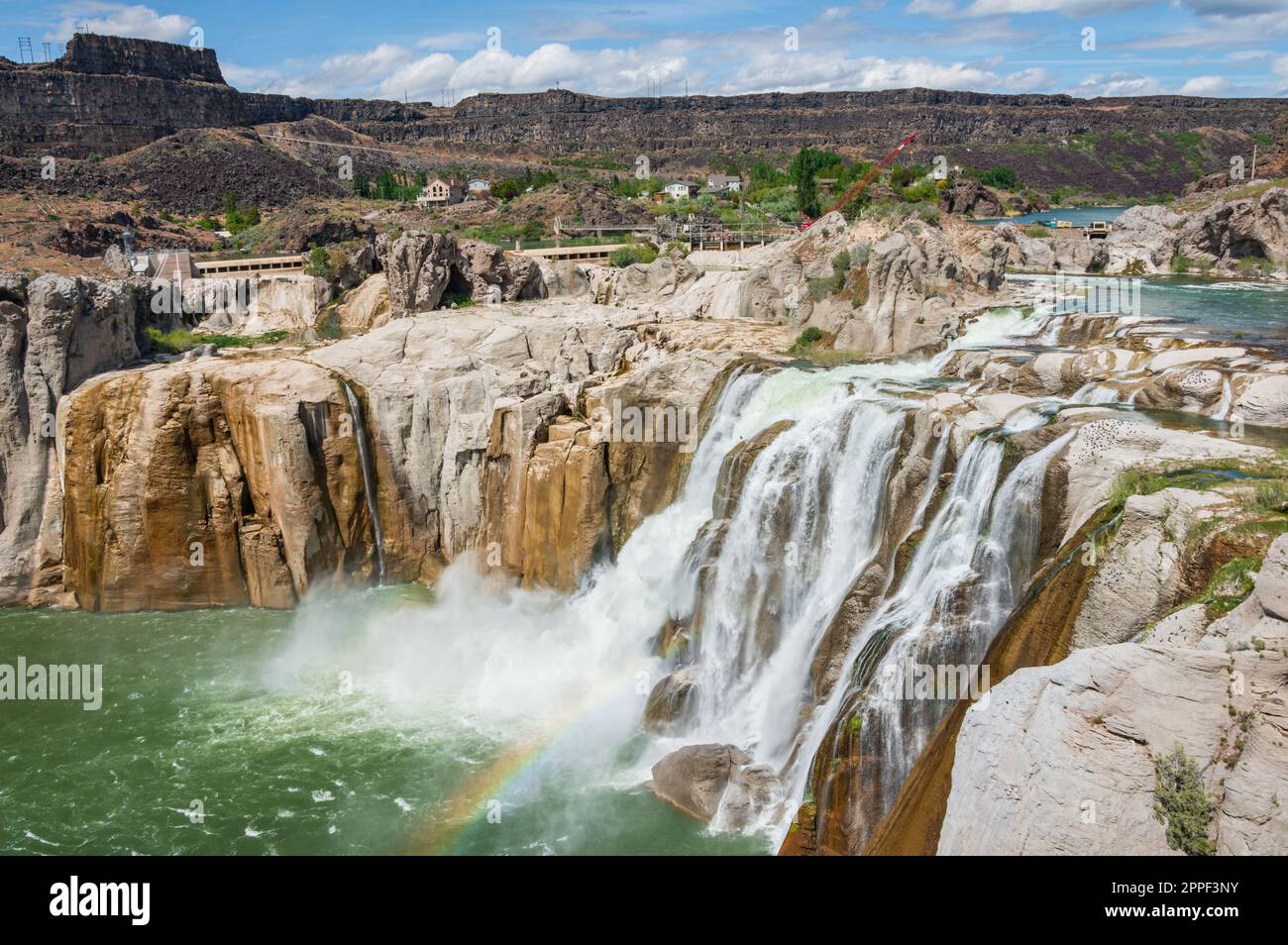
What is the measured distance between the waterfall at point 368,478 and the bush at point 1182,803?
803 inches

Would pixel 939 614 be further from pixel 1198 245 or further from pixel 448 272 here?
pixel 1198 245

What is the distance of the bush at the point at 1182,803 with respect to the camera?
839 cm

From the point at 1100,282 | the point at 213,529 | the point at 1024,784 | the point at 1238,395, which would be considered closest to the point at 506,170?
the point at 1100,282

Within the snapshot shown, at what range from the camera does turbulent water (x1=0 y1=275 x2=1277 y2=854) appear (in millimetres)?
15266

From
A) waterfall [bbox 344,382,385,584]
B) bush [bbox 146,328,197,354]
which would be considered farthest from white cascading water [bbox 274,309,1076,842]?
bush [bbox 146,328,197,354]

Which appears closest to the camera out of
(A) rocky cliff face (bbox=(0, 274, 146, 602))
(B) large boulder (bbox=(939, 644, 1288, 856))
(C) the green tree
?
(B) large boulder (bbox=(939, 644, 1288, 856))

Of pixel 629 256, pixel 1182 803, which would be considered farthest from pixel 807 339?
pixel 1182 803

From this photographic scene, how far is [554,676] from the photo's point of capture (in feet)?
68.2

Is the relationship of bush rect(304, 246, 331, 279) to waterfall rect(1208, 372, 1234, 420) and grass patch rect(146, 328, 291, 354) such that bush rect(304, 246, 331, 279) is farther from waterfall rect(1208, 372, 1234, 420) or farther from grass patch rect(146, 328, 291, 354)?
waterfall rect(1208, 372, 1234, 420)

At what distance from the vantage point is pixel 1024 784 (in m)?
9.09

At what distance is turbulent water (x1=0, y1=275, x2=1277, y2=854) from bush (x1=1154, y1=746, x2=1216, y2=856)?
205 inches

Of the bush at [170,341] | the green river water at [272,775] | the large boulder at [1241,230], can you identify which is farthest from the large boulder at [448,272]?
the large boulder at [1241,230]

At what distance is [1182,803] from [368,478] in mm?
20685

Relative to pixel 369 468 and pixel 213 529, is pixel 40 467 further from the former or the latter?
pixel 369 468
